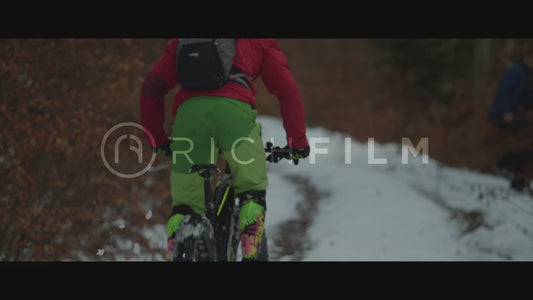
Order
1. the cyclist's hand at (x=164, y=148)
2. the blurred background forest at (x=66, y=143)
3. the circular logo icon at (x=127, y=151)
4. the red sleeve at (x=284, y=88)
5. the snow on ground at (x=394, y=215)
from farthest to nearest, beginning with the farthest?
the snow on ground at (x=394, y=215) < the circular logo icon at (x=127, y=151) < the blurred background forest at (x=66, y=143) < the cyclist's hand at (x=164, y=148) < the red sleeve at (x=284, y=88)

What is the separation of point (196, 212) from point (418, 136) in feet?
45.5

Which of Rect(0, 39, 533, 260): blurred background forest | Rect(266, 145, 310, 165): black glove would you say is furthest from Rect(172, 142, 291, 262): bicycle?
Rect(0, 39, 533, 260): blurred background forest

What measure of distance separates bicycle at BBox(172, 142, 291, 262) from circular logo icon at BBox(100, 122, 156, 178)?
2.08m

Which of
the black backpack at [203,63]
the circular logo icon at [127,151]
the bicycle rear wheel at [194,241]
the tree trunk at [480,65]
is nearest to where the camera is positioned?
the bicycle rear wheel at [194,241]

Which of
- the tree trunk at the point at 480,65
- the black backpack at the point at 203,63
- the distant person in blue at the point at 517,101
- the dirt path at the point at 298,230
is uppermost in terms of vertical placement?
the tree trunk at the point at 480,65

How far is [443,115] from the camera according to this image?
54.4 ft

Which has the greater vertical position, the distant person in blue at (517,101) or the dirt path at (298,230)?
the distant person in blue at (517,101)

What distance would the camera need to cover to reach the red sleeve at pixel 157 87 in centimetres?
324

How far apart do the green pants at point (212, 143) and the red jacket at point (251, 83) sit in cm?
15

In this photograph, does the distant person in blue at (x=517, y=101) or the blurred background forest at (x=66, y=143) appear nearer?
the blurred background forest at (x=66, y=143)

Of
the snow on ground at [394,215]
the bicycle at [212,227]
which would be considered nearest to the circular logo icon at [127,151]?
the snow on ground at [394,215]

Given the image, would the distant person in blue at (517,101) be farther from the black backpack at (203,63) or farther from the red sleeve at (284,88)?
the black backpack at (203,63)
